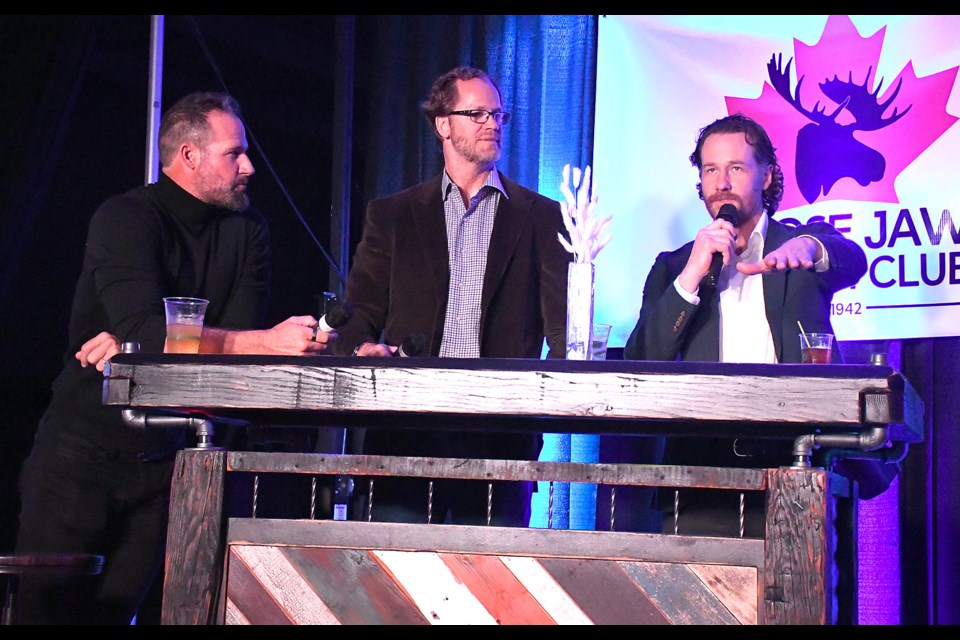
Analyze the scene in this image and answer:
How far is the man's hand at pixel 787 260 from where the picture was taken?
7.55 feet

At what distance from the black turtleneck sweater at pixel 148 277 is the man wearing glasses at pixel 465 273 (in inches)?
12.1

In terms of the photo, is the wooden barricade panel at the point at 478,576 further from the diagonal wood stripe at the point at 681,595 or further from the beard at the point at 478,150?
the beard at the point at 478,150

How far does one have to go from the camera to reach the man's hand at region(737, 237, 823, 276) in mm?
2303

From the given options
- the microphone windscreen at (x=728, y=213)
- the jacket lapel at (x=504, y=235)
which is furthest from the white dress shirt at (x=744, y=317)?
the jacket lapel at (x=504, y=235)

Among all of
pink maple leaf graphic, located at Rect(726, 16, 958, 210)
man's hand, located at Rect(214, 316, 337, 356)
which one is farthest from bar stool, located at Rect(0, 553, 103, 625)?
pink maple leaf graphic, located at Rect(726, 16, 958, 210)

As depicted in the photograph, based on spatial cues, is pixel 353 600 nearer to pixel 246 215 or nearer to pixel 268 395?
pixel 268 395

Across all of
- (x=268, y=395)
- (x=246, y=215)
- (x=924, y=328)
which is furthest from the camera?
(x=924, y=328)

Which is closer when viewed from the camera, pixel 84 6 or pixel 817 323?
pixel 817 323

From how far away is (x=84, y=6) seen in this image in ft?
13.1

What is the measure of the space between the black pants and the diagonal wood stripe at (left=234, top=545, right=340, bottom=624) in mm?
938

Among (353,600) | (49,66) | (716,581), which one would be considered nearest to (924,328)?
(716,581)

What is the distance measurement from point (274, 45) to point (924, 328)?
3524 mm

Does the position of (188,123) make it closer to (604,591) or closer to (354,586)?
(354,586)

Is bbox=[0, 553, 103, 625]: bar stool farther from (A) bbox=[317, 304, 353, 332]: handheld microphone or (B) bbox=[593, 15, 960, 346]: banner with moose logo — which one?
(B) bbox=[593, 15, 960, 346]: banner with moose logo
